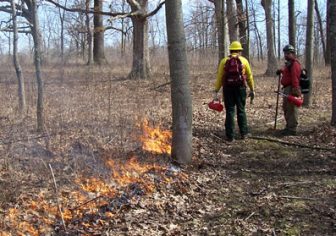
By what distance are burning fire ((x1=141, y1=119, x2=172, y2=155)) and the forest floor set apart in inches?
1.9

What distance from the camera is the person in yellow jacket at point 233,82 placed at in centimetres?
882

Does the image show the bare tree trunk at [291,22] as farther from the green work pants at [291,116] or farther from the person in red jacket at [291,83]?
the green work pants at [291,116]

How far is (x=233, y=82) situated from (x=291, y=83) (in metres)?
1.50

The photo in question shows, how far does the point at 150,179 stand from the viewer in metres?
6.30

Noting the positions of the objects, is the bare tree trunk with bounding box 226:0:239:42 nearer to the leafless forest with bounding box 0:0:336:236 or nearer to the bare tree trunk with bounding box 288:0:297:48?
the bare tree trunk with bounding box 288:0:297:48

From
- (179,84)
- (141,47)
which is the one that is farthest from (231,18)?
(179,84)

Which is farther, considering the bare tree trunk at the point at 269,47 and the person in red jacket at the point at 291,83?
the bare tree trunk at the point at 269,47

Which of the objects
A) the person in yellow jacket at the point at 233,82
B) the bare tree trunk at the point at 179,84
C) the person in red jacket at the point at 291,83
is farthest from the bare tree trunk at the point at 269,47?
the bare tree trunk at the point at 179,84

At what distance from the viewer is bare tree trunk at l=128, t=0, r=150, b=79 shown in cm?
2075

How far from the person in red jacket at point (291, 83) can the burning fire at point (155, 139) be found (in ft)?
9.18

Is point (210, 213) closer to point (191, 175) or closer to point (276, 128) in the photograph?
point (191, 175)

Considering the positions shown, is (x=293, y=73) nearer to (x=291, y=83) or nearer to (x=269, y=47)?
(x=291, y=83)

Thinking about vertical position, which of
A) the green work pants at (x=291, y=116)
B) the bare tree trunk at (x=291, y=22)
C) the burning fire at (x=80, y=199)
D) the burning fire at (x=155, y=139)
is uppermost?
the bare tree trunk at (x=291, y=22)

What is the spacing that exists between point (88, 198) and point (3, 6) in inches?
722
